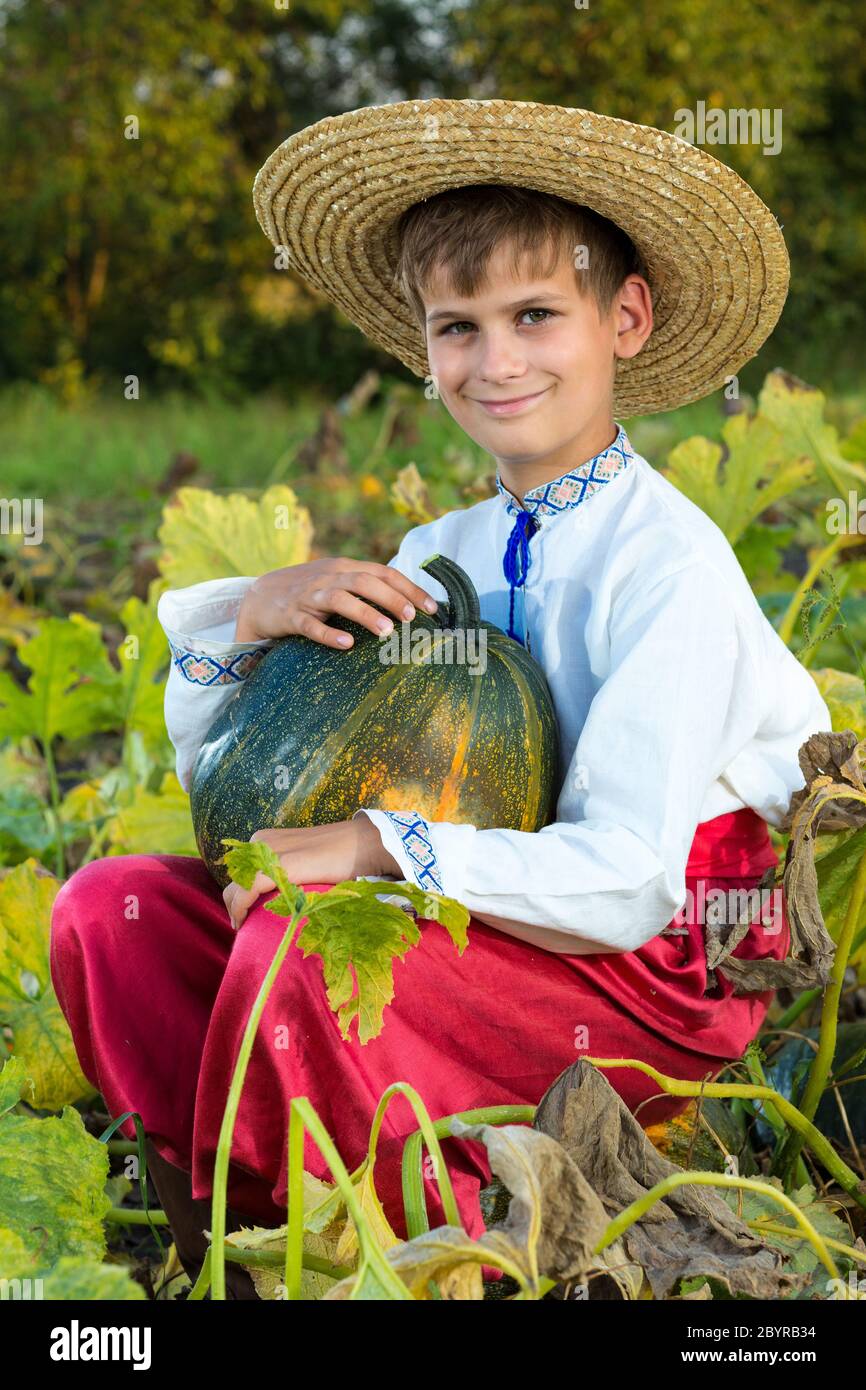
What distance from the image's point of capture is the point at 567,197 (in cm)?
197

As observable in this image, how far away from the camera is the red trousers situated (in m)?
1.71

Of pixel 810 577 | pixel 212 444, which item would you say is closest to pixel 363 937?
pixel 810 577

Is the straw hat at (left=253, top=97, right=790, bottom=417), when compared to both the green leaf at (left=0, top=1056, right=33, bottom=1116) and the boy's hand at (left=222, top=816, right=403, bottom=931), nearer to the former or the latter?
the boy's hand at (left=222, top=816, right=403, bottom=931)

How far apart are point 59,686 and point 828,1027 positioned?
1462mm

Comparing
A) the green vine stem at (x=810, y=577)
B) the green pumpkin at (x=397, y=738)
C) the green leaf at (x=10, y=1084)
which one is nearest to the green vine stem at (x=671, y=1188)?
the green pumpkin at (x=397, y=738)

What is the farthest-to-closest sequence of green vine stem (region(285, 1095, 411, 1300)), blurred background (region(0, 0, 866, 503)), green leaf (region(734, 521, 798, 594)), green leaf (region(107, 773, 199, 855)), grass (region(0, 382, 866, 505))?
blurred background (region(0, 0, 866, 503))
grass (region(0, 382, 866, 505))
green leaf (region(734, 521, 798, 594))
green leaf (region(107, 773, 199, 855))
green vine stem (region(285, 1095, 411, 1300))

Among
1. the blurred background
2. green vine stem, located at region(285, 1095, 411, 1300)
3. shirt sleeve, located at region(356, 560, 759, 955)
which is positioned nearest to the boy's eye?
shirt sleeve, located at region(356, 560, 759, 955)

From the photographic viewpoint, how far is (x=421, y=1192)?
1513 millimetres

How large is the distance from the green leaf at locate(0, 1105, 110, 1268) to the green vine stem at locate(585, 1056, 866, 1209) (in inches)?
21.5

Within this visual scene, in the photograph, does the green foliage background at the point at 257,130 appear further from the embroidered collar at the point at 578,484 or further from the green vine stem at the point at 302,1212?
the green vine stem at the point at 302,1212

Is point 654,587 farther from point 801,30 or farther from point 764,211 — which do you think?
point 801,30

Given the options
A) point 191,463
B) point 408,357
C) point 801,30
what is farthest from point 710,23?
point 408,357

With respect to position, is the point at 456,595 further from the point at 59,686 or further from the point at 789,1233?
the point at 59,686

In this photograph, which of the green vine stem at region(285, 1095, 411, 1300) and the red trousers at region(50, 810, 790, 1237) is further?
the red trousers at region(50, 810, 790, 1237)
